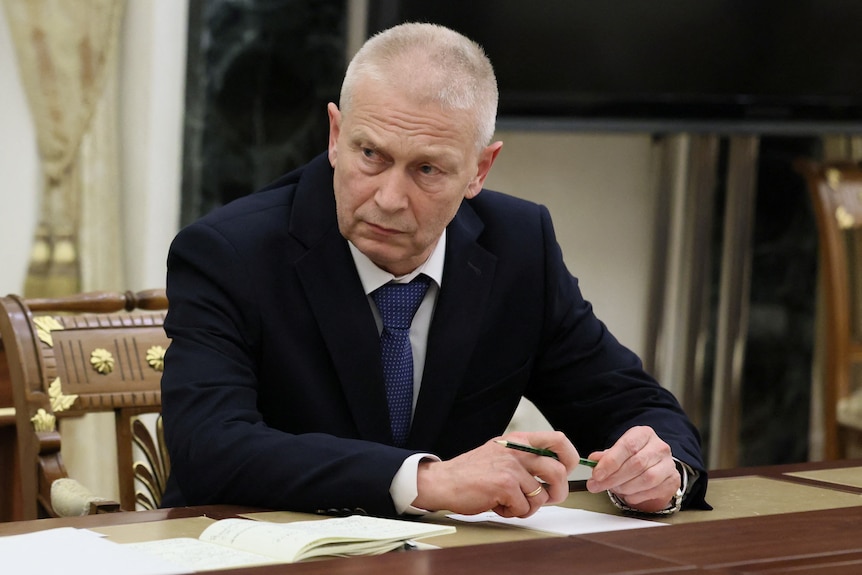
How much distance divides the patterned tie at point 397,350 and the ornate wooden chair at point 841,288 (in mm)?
1985

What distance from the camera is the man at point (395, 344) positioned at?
1635 millimetres

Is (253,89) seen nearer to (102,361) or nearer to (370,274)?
(102,361)

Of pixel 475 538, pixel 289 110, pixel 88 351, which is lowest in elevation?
pixel 475 538

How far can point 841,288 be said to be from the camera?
3.64m

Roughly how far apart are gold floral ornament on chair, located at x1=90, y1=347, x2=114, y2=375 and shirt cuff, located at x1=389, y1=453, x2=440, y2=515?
909 mm

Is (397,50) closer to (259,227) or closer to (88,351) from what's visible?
(259,227)

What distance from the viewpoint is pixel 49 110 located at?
11.5 ft

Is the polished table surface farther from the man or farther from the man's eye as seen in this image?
the man's eye

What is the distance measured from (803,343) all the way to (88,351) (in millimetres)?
3054

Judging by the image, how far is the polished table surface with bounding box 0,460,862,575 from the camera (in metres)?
1.31

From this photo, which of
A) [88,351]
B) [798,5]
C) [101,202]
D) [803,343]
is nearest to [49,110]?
[101,202]

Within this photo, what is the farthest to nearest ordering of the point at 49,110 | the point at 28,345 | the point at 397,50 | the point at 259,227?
the point at 49,110 → the point at 28,345 → the point at 259,227 → the point at 397,50

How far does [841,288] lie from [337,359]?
7.11 ft

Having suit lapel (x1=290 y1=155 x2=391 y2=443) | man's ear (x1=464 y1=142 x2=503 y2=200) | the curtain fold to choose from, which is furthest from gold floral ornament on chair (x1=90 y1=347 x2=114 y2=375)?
the curtain fold
